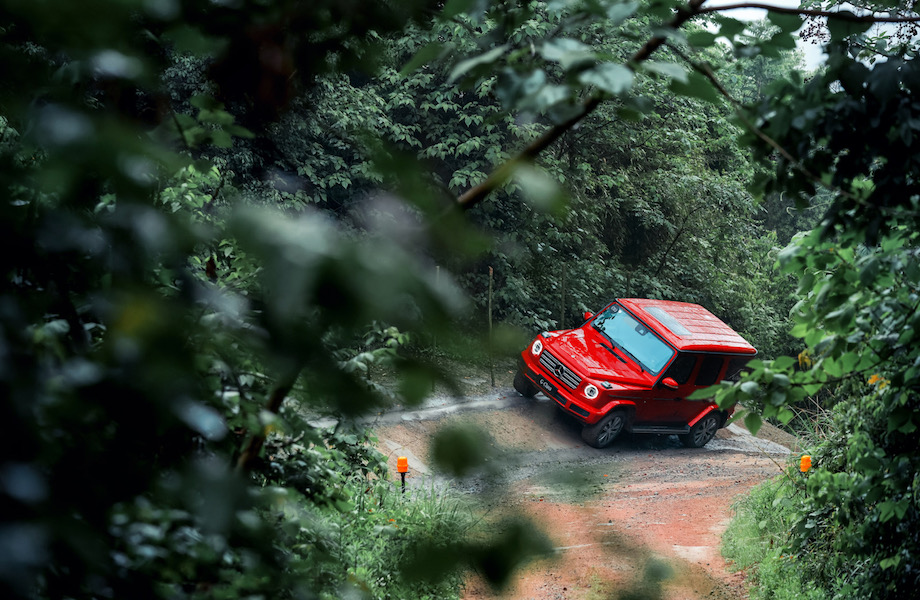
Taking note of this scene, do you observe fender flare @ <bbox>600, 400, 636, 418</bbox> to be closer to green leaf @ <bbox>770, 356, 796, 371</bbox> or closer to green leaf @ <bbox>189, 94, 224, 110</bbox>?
green leaf @ <bbox>770, 356, 796, 371</bbox>

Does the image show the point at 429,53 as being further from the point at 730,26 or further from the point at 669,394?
the point at 669,394

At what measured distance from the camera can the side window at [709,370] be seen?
→ 1024cm

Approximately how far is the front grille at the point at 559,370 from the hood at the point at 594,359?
0.23 ft

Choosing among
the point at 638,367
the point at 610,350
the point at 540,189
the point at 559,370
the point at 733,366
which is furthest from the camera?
the point at 733,366

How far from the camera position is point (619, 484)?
341 inches

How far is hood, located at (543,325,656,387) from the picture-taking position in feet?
32.3

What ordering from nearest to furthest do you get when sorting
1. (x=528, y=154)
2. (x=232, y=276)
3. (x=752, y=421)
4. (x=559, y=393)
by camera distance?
(x=528, y=154) < (x=232, y=276) < (x=752, y=421) < (x=559, y=393)

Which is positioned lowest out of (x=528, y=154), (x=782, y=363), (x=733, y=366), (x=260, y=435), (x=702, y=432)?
(x=702, y=432)

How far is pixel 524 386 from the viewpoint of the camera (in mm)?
10836

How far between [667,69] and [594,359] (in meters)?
9.57

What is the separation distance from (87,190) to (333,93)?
9731mm

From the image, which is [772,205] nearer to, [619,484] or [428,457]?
[619,484]

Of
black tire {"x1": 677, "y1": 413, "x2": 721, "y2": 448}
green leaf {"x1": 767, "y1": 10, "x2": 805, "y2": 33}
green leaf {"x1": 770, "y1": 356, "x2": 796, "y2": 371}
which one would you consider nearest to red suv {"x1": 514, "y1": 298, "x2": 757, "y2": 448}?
black tire {"x1": 677, "y1": 413, "x2": 721, "y2": 448}

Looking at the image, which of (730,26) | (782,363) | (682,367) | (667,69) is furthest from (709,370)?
(667,69)
